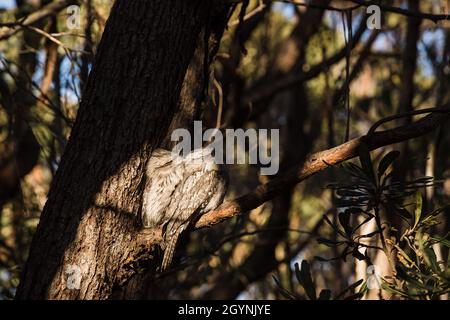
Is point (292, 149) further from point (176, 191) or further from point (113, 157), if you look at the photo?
point (113, 157)

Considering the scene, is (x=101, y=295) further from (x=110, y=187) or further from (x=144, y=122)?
(x=144, y=122)

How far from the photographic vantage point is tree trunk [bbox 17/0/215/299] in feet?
9.70

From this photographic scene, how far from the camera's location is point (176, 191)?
338 centimetres

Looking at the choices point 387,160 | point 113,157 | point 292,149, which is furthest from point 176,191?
point 292,149

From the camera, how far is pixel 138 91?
316 centimetres

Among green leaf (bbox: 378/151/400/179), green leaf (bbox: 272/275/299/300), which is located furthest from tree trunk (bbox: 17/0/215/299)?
green leaf (bbox: 378/151/400/179)

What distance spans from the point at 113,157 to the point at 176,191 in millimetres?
437

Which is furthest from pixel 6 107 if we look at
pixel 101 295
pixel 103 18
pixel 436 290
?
pixel 436 290

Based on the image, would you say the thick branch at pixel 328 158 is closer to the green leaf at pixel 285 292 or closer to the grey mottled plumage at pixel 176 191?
the grey mottled plumage at pixel 176 191

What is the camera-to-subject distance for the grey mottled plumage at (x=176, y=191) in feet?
10.7

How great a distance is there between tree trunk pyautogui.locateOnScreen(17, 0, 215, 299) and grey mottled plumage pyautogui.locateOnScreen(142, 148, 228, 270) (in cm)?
7

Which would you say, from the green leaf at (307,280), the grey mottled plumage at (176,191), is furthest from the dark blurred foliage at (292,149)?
the grey mottled plumage at (176,191)

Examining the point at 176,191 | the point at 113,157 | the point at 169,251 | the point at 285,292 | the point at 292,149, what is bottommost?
the point at 285,292
